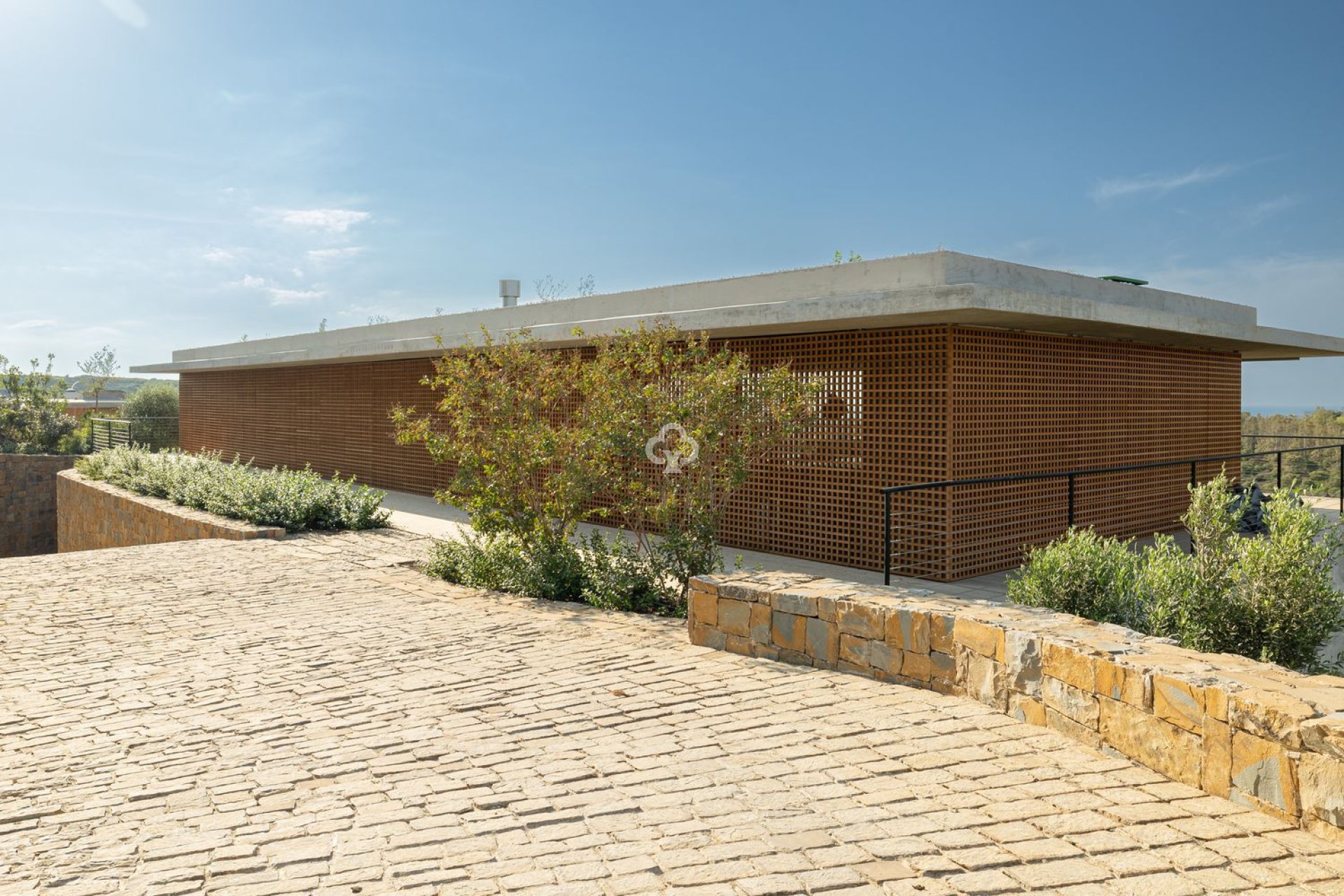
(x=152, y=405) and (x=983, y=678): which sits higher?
(x=152, y=405)

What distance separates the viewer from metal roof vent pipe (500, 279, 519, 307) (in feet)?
66.2

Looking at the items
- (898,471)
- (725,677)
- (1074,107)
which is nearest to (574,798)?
(725,677)

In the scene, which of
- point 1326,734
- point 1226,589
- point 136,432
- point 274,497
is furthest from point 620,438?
point 136,432

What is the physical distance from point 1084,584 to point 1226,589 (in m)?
0.89

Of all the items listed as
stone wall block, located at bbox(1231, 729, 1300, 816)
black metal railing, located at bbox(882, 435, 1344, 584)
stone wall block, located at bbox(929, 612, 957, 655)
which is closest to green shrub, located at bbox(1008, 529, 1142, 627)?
stone wall block, located at bbox(929, 612, 957, 655)

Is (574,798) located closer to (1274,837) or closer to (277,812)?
(277,812)

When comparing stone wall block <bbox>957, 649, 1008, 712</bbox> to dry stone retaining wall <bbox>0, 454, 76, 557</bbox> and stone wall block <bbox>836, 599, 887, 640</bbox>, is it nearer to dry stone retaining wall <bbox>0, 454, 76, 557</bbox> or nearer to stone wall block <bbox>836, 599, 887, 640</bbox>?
stone wall block <bbox>836, 599, 887, 640</bbox>

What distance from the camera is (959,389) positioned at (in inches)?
387

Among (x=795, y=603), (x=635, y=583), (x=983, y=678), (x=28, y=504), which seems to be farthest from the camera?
(x=28, y=504)

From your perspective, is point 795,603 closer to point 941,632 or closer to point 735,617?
point 735,617

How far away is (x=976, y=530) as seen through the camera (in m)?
10.2

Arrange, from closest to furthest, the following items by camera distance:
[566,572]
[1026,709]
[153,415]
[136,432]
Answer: [1026,709] < [566,572] < [136,432] < [153,415]

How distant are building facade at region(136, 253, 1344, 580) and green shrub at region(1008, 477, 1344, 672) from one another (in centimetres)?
271

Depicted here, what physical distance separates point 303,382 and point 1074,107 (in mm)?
18094
